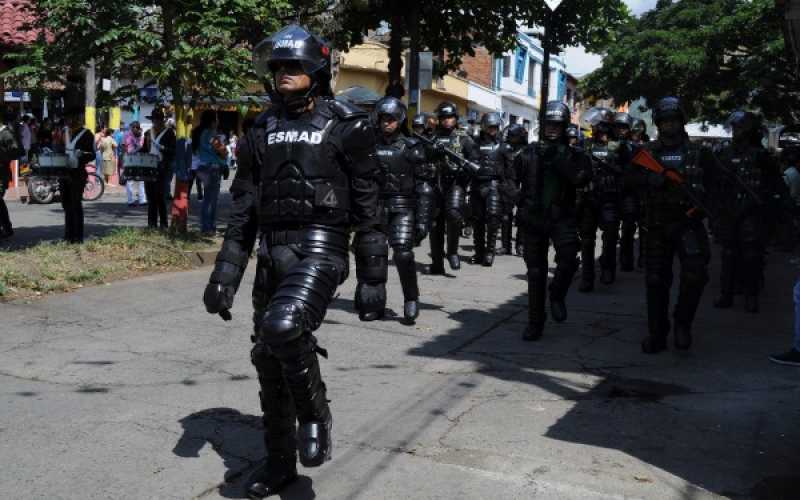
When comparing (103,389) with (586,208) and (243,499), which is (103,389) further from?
(586,208)

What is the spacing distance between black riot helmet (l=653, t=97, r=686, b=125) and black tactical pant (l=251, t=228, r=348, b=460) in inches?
153

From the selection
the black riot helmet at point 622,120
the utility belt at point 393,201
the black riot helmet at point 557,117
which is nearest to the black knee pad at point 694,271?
the black riot helmet at point 557,117

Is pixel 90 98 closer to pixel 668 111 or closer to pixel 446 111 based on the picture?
pixel 446 111

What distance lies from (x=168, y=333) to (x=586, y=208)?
5.59 meters

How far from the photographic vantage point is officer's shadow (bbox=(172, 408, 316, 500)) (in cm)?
421

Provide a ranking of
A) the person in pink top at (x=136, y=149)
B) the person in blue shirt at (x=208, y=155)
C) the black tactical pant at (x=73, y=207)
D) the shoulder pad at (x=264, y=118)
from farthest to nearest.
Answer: the person in pink top at (x=136, y=149), the person in blue shirt at (x=208, y=155), the black tactical pant at (x=73, y=207), the shoulder pad at (x=264, y=118)

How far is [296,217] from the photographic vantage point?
4137 millimetres

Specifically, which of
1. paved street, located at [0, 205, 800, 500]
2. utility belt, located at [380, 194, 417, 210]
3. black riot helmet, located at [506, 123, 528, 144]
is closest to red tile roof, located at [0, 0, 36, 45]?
black riot helmet, located at [506, 123, 528, 144]

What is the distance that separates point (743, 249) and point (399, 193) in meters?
3.67

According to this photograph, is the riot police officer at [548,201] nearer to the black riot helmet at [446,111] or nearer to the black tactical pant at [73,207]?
the black riot helmet at [446,111]

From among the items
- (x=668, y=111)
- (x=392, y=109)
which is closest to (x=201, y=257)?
(x=392, y=109)

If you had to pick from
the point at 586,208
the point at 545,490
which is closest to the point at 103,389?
the point at 545,490

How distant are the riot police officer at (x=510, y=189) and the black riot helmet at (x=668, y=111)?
3772mm

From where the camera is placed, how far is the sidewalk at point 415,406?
437 centimetres
